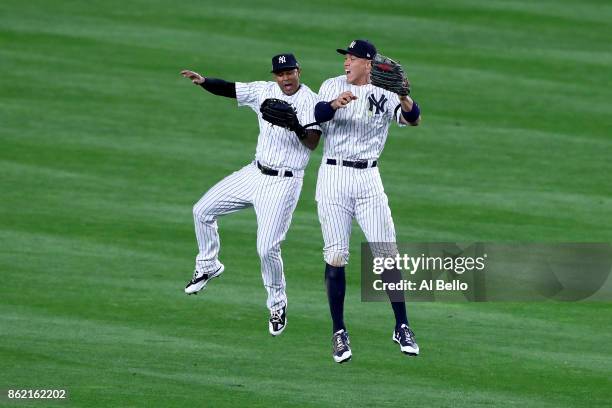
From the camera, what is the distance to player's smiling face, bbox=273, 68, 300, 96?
1581cm

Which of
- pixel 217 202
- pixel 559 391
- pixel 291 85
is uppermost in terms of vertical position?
pixel 291 85

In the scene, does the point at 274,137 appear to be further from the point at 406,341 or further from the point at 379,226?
the point at 406,341

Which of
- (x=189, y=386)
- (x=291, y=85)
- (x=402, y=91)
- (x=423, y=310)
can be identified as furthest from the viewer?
(x=423, y=310)

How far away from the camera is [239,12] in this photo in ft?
109

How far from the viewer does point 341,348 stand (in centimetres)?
1603

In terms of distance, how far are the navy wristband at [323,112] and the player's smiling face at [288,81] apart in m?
0.82

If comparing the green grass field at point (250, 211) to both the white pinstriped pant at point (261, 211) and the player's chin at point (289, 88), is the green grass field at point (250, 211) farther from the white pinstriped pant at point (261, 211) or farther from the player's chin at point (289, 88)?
the player's chin at point (289, 88)

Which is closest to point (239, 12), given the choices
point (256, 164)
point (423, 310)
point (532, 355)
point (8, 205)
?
point (8, 205)

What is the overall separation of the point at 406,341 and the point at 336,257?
1.12 m

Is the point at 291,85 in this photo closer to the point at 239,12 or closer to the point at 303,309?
the point at 303,309

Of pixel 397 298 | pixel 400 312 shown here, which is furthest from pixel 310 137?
pixel 400 312

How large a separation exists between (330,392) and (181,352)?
2.17 meters

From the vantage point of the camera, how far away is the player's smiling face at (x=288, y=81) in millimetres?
15812

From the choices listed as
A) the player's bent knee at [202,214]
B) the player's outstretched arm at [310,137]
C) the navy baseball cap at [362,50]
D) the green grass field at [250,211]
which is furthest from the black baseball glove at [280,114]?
the green grass field at [250,211]
